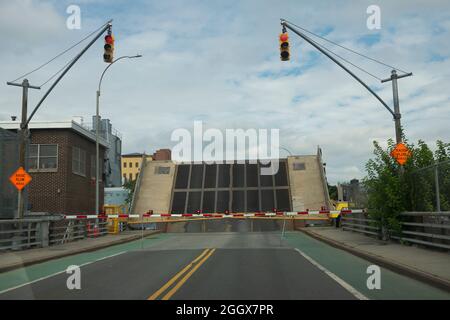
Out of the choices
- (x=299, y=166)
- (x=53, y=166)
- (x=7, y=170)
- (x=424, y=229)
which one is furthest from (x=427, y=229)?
(x=53, y=166)

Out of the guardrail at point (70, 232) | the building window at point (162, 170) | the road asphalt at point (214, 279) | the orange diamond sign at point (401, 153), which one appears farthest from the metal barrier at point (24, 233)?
the building window at point (162, 170)

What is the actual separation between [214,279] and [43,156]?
24909mm

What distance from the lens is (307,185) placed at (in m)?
33.3

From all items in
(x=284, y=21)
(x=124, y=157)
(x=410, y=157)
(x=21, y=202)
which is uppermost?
(x=124, y=157)

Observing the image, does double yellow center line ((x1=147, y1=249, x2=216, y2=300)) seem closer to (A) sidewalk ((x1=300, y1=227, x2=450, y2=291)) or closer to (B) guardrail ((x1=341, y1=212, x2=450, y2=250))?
(A) sidewalk ((x1=300, y1=227, x2=450, y2=291))

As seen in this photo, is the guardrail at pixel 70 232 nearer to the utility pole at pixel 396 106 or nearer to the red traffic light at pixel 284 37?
the red traffic light at pixel 284 37

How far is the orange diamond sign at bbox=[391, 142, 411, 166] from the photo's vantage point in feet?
53.9

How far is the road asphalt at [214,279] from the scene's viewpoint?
8.73 m

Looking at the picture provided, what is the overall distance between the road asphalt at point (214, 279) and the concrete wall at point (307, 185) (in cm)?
1662

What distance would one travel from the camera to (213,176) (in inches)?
1384

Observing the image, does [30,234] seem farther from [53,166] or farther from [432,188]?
[432,188]
